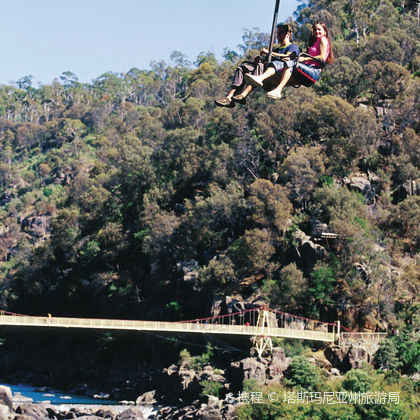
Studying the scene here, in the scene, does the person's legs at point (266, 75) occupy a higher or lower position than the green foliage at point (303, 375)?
higher

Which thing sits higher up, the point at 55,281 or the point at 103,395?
the point at 55,281

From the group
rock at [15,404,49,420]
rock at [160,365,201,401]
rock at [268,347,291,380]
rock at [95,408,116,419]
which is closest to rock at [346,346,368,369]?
rock at [268,347,291,380]

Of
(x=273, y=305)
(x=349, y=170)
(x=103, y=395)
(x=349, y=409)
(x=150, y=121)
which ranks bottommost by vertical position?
(x=103, y=395)

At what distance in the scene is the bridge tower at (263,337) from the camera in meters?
33.5

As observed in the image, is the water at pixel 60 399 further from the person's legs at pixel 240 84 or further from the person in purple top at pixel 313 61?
the person in purple top at pixel 313 61

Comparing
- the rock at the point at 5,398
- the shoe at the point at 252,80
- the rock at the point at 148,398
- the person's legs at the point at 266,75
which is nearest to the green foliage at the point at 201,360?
the rock at the point at 148,398

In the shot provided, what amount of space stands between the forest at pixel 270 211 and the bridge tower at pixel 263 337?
1.57 metres

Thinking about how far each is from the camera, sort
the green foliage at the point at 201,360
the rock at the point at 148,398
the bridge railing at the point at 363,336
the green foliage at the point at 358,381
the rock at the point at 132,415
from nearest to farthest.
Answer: the green foliage at the point at 358,381 < the rock at the point at 132,415 < the bridge railing at the point at 363,336 < the rock at the point at 148,398 < the green foliage at the point at 201,360

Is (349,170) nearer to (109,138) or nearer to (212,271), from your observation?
(212,271)

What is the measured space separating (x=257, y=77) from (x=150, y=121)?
193ft

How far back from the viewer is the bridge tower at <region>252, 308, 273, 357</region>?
110ft

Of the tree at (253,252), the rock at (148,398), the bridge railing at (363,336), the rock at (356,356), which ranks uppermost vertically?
the tree at (253,252)

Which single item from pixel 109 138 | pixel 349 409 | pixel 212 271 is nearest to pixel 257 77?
pixel 349 409

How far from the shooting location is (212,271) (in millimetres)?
38312
